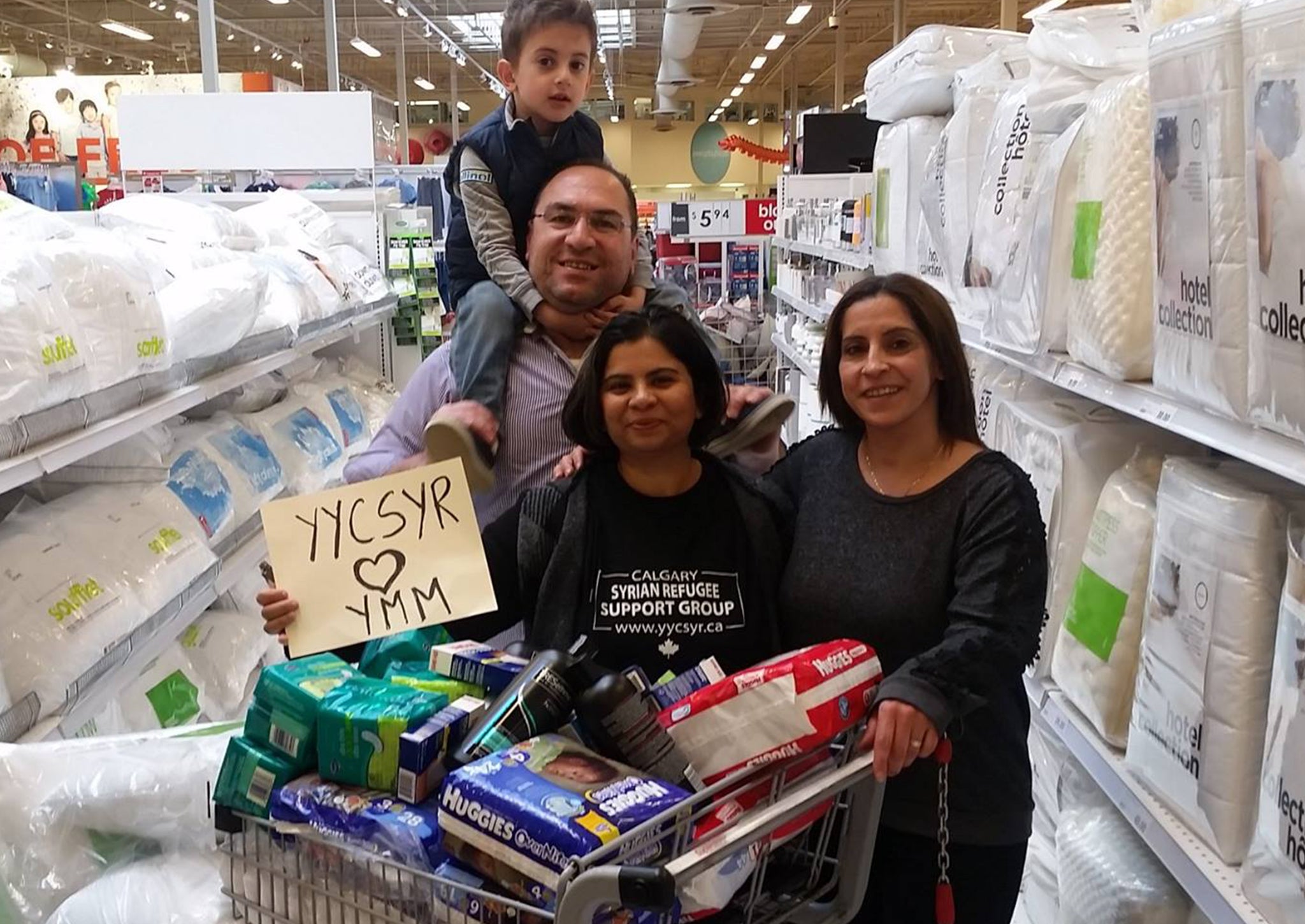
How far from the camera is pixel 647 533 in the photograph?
1524mm

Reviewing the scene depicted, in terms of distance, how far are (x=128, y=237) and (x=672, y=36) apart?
1411 cm

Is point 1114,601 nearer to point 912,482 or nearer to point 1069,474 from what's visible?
point 1069,474

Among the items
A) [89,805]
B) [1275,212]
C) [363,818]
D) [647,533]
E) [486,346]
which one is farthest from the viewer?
[486,346]

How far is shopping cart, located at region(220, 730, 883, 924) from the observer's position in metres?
0.92

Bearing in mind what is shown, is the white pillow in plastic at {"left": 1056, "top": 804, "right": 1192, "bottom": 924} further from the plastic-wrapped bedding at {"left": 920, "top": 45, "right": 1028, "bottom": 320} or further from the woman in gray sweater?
the plastic-wrapped bedding at {"left": 920, "top": 45, "right": 1028, "bottom": 320}

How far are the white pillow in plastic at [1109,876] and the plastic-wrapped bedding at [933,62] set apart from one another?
7.18 feet

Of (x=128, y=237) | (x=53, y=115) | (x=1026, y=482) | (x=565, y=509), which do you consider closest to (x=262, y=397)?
(x=128, y=237)

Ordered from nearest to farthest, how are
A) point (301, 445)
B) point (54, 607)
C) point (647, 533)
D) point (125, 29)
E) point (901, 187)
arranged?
point (647, 533), point (54, 607), point (901, 187), point (301, 445), point (125, 29)

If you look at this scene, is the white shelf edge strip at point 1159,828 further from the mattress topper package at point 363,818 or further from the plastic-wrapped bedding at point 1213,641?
the mattress topper package at point 363,818

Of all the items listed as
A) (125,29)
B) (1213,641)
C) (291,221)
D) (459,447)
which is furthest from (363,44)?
(1213,641)

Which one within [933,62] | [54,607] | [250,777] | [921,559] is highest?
[933,62]

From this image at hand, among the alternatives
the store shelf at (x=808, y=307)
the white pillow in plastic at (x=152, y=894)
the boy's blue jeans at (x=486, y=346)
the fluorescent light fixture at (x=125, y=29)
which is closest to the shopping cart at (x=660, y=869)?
the white pillow in plastic at (x=152, y=894)

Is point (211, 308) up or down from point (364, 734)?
up

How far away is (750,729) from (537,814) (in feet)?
0.76
